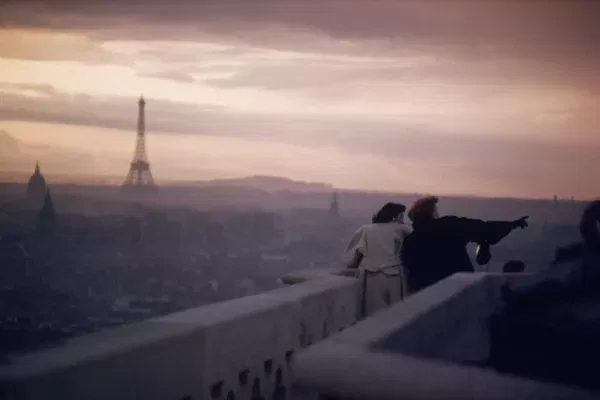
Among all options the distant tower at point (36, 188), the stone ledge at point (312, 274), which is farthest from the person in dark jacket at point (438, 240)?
the distant tower at point (36, 188)

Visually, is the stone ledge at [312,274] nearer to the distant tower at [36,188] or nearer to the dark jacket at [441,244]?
the dark jacket at [441,244]

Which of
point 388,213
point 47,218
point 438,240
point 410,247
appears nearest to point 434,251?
point 438,240

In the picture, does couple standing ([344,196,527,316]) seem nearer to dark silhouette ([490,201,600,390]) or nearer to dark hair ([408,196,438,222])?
dark hair ([408,196,438,222])

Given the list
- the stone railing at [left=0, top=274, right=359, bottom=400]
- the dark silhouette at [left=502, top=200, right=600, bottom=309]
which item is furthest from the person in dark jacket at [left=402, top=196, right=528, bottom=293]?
the dark silhouette at [left=502, top=200, right=600, bottom=309]

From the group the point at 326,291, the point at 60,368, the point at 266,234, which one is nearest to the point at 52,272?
the point at 266,234

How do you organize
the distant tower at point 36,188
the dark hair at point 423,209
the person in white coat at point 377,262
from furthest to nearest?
the distant tower at point 36,188 → the dark hair at point 423,209 → the person in white coat at point 377,262
